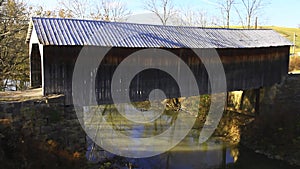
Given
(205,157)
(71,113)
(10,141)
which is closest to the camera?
(10,141)

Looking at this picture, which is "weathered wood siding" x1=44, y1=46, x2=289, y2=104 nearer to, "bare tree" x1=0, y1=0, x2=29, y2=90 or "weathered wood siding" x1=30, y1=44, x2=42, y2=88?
"weathered wood siding" x1=30, y1=44, x2=42, y2=88

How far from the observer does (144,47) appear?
1023cm

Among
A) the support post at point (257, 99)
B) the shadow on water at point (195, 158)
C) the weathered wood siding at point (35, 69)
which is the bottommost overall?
the shadow on water at point (195, 158)

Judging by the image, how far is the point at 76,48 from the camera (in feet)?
30.8

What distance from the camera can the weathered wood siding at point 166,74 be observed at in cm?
914

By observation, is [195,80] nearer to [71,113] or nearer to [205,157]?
[205,157]

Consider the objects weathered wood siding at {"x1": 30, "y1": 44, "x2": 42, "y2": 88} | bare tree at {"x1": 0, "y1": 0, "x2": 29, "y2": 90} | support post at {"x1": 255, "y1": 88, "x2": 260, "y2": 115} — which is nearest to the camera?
weathered wood siding at {"x1": 30, "y1": 44, "x2": 42, "y2": 88}

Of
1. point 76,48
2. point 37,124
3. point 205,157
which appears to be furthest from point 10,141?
point 205,157

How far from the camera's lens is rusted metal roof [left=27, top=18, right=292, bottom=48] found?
9109 mm

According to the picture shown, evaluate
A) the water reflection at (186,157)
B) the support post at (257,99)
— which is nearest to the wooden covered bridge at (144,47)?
the support post at (257,99)

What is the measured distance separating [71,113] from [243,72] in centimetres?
866

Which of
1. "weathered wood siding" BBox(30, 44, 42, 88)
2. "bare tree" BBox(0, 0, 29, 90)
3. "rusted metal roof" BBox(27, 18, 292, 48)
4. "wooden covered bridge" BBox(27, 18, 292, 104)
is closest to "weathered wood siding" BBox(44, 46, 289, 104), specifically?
"wooden covered bridge" BBox(27, 18, 292, 104)

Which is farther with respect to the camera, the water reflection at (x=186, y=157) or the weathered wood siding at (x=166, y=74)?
the water reflection at (x=186, y=157)

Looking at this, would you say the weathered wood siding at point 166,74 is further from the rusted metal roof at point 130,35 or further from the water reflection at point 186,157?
the water reflection at point 186,157
